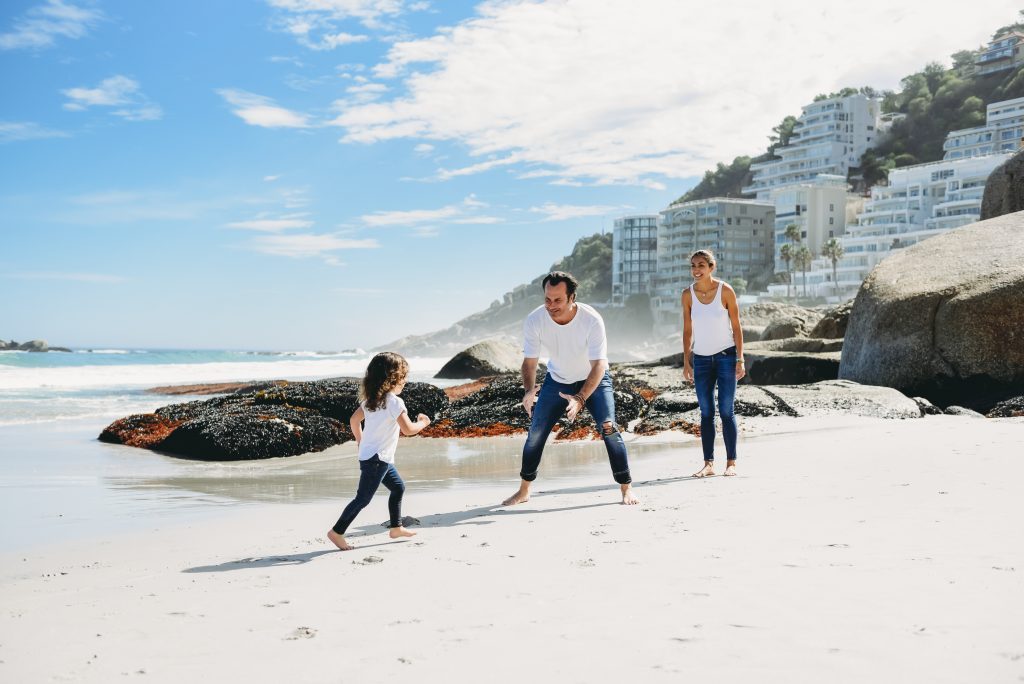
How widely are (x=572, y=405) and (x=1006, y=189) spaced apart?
48.9 feet

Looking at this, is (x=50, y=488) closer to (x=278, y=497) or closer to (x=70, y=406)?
(x=278, y=497)

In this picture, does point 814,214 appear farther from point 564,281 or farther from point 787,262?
point 564,281

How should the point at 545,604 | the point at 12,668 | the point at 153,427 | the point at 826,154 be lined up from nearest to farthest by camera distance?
the point at 12,668, the point at 545,604, the point at 153,427, the point at 826,154

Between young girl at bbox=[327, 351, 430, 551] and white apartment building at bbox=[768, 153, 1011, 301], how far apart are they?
89654 millimetres

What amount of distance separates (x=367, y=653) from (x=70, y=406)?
55.6ft

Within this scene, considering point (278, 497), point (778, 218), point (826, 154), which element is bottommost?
point (278, 497)

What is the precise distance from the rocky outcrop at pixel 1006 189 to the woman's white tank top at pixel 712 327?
12.0 m

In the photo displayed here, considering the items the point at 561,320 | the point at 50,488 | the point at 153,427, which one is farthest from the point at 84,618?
the point at 153,427

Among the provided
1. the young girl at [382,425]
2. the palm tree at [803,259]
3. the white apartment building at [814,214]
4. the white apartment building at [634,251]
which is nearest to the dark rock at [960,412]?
the young girl at [382,425]

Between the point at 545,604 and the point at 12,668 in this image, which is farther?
the point at 545,604

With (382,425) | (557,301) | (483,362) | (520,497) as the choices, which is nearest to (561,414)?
(520,497)

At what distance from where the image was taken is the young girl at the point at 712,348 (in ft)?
23.9

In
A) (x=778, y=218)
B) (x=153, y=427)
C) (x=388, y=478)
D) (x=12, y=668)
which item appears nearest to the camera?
(x=12, y=668)

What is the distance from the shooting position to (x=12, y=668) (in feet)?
9.97
